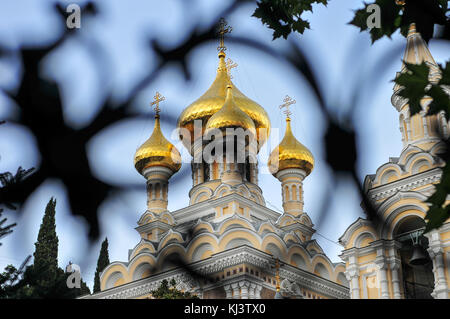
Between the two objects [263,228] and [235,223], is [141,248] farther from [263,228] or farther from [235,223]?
[263,228]

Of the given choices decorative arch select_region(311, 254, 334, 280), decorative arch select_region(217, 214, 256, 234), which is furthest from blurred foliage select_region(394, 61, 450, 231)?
decorative arch select_region(217, 214, 256, 234)

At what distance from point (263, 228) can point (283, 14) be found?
17893 millimetres

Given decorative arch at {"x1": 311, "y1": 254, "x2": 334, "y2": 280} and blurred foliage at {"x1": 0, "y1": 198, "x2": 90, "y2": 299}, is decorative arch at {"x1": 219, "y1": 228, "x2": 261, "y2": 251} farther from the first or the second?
decorative arch at {"x1": 311, "y1": 254, "x2": 334, "y2": 280}

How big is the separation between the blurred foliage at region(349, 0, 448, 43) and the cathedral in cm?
3

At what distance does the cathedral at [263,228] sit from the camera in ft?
3.93

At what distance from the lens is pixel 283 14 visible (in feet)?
6.70

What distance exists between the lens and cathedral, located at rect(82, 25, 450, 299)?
3.93ft

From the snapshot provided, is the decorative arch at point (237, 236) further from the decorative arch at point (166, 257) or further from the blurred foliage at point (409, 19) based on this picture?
the decorative arch at point (166, 257)

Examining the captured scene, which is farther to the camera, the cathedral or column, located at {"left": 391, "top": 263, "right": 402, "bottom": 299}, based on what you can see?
column, located at {"left": 391, "top": 263, "right": 402, "bottom": 299}

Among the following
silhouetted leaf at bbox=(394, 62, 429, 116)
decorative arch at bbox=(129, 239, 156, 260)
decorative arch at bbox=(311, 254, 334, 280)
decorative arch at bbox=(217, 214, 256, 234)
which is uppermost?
decorative arch at bbox=(217, 214, 256, 234)

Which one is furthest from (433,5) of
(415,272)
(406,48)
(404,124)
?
(404,124)

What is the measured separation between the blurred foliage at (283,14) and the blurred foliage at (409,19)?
192 mm

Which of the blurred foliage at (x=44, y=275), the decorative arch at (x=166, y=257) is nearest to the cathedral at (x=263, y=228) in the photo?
the decorative arch at (x=166, y=257)

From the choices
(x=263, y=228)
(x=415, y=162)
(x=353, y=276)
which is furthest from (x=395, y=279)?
(x=263, y=228)
